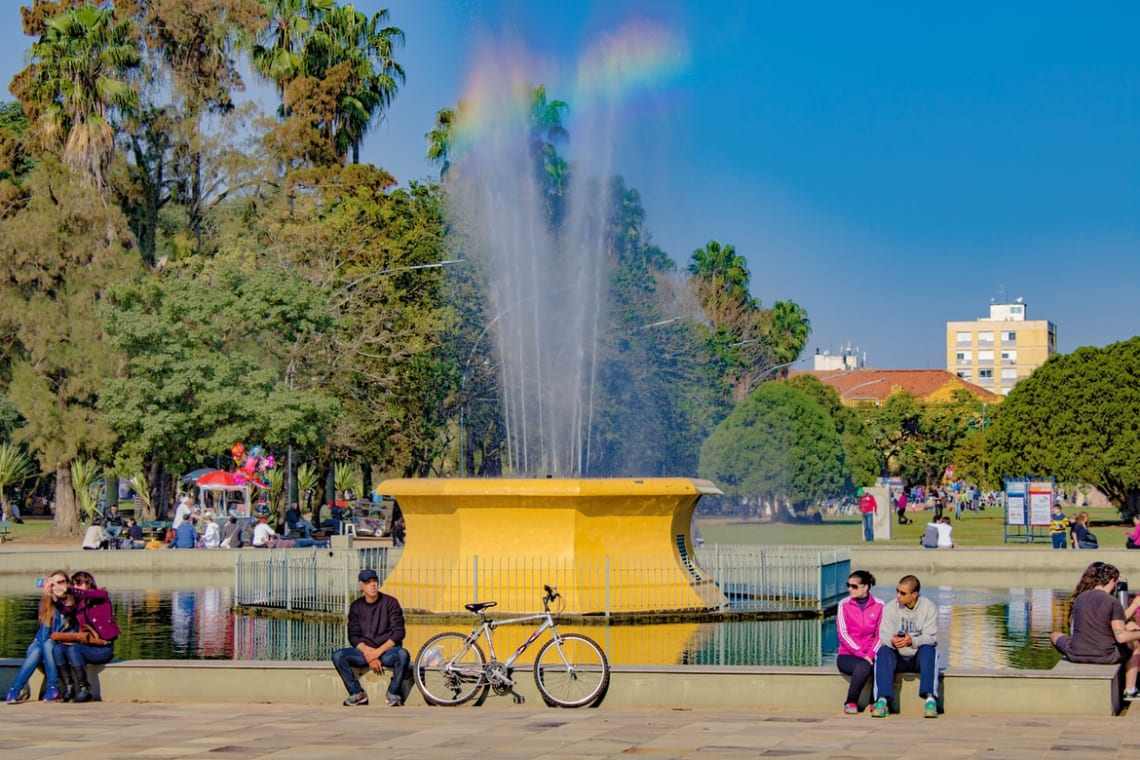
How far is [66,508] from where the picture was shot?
52.4 m

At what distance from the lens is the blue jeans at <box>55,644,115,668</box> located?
49.3 feet

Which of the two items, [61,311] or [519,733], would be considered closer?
[519,733]

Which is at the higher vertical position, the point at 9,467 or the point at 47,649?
the point at 9,467

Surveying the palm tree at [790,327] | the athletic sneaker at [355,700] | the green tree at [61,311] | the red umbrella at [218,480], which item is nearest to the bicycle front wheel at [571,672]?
the athletic sneaker at [355,700]

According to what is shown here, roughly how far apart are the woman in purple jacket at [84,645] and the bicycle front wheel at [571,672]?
4172 mm

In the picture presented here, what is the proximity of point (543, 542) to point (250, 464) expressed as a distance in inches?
1027

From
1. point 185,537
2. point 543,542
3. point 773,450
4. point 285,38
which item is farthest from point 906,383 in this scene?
point 543,542

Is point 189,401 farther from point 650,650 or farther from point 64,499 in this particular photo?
point 650,650

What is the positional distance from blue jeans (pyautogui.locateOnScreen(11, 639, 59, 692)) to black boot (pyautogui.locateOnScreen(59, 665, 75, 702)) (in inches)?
1.8

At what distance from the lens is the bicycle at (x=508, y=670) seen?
14.5 meters

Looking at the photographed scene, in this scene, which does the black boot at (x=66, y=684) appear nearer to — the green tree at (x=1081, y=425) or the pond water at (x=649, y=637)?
the pond water at (x=649, y=637)

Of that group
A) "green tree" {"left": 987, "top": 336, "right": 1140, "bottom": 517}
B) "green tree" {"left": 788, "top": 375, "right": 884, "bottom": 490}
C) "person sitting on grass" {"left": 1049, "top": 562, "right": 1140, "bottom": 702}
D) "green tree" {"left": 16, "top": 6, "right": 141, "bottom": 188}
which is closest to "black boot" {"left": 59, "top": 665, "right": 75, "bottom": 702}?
"person sitting on grass" {"left": 1049, "top": 562, "right": 1140, "bottom": 702}

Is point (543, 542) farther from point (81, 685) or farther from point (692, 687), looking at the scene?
point (81, 685)

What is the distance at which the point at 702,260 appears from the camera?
9594 cm
